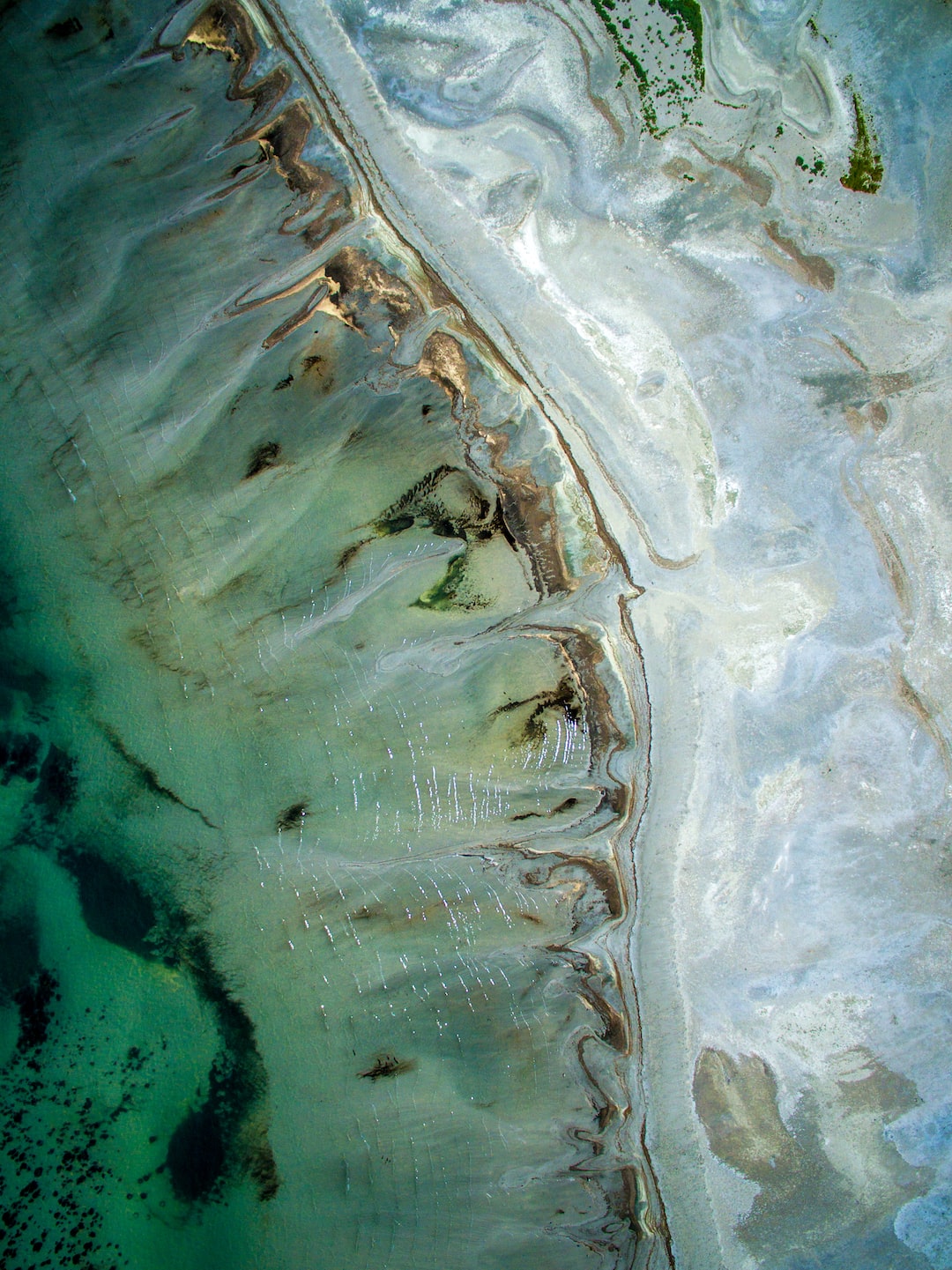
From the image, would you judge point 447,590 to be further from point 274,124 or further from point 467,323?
point 274,124

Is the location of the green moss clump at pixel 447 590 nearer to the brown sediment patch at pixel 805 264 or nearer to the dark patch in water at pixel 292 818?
the dark patch in water at pixel 292 818

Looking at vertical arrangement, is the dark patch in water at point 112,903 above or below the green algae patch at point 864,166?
below

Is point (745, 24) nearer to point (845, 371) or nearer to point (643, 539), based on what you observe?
point (845, 371)

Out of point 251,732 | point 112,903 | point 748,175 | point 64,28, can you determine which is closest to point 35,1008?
point 112,903

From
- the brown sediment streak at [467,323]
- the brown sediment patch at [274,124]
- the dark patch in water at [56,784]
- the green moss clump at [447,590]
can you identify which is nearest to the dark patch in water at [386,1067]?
the dark patch in water at [56,784]

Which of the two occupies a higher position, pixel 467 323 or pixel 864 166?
pixel 467 323

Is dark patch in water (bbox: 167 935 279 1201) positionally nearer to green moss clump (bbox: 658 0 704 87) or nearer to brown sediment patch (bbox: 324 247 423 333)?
brown sediment patch (bbox: 324 247 423 333)

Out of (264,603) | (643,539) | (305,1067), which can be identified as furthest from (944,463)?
(305,1067)
